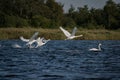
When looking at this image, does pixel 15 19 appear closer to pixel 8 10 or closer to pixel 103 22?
pixel 8 10

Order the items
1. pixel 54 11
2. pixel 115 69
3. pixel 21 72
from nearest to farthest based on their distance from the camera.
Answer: pixel 21 72 → pixel 115 69 → pixel 54 11

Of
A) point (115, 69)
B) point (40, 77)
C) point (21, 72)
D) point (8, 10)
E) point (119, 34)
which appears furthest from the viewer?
point (8, 10)

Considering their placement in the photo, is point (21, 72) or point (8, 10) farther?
point (8, 10)

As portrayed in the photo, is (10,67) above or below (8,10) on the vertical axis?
below

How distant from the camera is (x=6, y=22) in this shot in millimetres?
78938

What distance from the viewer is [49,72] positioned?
54.8 ft

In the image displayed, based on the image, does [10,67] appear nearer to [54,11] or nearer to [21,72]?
[21,72]

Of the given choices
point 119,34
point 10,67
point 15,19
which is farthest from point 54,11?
point 10,67

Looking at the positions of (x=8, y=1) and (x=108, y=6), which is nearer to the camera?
(x=8, y=1)

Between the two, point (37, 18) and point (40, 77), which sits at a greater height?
point (37, 18)

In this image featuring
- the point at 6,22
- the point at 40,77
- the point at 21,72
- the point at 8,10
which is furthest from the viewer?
the point at 8,10

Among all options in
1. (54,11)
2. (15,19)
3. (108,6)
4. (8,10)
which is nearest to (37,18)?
(15,19)

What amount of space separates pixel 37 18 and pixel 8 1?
1275cm

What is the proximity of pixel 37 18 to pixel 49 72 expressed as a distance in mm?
67111
